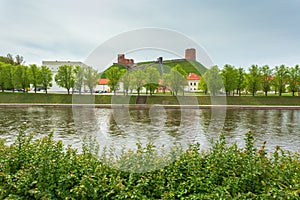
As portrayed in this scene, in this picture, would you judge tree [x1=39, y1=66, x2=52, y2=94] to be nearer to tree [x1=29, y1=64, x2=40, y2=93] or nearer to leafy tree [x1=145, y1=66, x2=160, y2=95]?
tree [x1=29, y1=64, x2=40, y2=93]

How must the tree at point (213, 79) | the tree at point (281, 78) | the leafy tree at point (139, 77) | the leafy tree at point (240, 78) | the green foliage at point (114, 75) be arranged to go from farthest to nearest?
the leafy tree at point (240, 78)
the tree at point (281, 78)
the green foliage at point (114, 75)
the leafy tree at point (139, 77)
the tree at point (213, 79)

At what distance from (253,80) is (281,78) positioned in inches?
244

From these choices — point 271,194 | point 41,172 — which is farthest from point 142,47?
point 271,194

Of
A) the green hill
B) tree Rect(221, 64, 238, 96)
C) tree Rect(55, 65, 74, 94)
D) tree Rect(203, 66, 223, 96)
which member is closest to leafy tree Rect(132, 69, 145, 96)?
the green hill

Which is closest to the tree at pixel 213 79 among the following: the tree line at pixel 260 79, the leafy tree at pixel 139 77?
the tree line at pixel 260 79

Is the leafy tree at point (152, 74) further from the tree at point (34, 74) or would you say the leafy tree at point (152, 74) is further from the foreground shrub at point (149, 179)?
the foreground shrub at point (149, 179)

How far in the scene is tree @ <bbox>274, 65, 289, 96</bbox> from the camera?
5116cm

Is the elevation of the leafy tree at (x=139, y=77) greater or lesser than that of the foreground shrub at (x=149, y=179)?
greater

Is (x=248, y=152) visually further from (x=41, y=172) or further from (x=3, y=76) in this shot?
(x=3, y=76)

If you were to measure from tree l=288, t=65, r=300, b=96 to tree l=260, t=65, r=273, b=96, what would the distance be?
12.8 ft

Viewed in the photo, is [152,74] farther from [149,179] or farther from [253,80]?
[149,179]

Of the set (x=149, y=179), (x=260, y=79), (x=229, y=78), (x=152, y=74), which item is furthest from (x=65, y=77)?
(x=149, y=179)

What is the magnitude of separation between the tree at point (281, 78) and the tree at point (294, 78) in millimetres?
869

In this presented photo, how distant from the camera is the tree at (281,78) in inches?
2014
